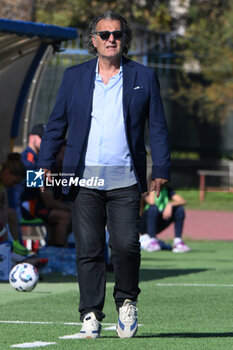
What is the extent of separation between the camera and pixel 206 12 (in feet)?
149

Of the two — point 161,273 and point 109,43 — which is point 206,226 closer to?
point 161,273

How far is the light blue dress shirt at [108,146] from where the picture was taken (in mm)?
6727

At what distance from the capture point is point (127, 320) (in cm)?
686

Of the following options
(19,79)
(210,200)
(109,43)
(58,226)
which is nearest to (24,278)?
(58,226)

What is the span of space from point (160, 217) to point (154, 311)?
7.49 meters

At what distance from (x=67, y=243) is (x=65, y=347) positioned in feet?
20.4

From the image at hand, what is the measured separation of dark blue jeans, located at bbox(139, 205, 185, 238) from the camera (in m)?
16.1

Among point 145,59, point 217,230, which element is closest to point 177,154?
point 145,59

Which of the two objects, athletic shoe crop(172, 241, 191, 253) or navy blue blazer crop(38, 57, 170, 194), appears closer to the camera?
navy blue blazer crop(38, 57, 170, 194)

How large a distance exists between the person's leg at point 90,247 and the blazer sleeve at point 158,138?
1.32 feet

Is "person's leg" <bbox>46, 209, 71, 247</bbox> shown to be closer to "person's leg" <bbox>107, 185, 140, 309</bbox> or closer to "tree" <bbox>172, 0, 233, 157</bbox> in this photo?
"person's leg" <bbox>107, 185, 140, 309</bbox>

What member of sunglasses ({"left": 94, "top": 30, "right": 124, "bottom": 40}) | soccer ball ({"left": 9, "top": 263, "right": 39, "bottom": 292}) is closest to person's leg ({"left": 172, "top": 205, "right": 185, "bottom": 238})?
soccer ball ({"left": 9, "top": 263, "right": 39, "bottom": 292})

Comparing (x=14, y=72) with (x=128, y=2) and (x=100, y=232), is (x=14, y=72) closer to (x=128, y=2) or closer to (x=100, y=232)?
(x=100, y=232)

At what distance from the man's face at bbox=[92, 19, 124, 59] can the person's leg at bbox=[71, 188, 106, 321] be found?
901mm
